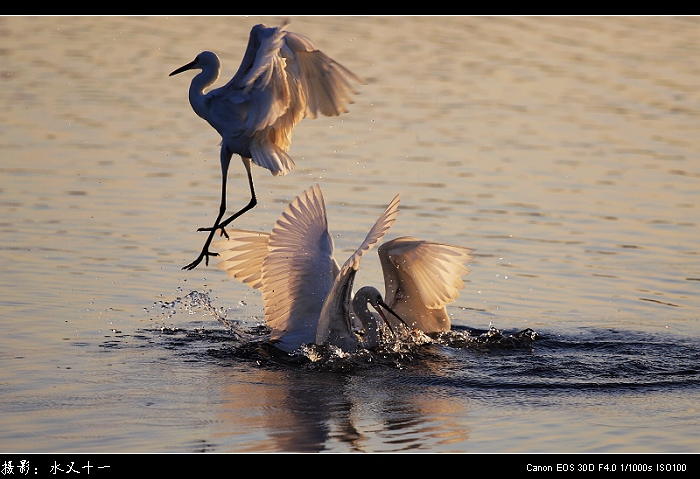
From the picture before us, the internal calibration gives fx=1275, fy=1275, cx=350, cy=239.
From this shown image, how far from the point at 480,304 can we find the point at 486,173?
3.59m

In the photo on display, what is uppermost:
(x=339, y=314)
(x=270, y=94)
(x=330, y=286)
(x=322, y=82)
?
(x=322, y=82)

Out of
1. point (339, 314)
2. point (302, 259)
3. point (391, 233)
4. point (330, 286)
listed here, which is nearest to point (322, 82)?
point (302, 259)

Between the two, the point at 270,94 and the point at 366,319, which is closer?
the point at 270,94

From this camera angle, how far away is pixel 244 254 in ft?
35.0

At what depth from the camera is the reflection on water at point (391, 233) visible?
7.89 meters

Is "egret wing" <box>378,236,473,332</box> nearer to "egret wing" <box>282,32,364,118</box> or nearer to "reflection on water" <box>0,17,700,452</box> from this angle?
"reflection on water" <box>0,17,700,452</box>

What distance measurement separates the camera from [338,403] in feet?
27.1

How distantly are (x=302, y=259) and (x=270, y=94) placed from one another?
138 centimetres

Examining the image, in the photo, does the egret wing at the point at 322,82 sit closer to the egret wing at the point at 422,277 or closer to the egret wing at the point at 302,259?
the egret wing at the point at 302,259

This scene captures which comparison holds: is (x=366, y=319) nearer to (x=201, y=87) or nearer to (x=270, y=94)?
(x=270, y=94)

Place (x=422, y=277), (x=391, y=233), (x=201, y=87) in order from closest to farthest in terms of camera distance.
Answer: (x=201, y=87) → (x=422, y=277) → (x=391, y=233)

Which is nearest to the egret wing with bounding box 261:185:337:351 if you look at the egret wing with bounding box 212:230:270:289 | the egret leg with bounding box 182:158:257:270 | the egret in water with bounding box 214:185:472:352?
the egret in water with bounding box 214:185:472:352

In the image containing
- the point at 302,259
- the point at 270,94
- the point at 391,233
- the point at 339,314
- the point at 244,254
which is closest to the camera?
the point at 270,94

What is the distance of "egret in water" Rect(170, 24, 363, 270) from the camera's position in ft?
29.1
